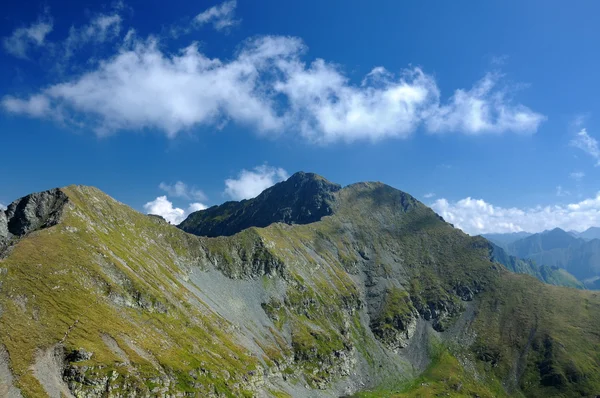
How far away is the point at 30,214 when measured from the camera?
178875 mm

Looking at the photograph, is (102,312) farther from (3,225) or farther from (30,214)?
(30,214)

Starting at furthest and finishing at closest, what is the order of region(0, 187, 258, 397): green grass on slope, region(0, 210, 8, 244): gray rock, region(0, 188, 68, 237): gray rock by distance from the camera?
region(0, 188, 68, 237): gray rock → region(0, 210, 8, 244): gray rock → region(0, 187, 258, 397): green grass on slope

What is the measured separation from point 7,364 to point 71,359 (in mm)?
16436

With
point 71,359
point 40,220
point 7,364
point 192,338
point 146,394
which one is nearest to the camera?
point 7,364

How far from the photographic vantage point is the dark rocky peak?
172000 millimetres

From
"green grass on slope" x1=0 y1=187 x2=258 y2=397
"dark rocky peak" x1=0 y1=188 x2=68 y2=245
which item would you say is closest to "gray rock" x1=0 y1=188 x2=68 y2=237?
"dark rocky peak" x1=0 y1=188 x2=68 y2=245

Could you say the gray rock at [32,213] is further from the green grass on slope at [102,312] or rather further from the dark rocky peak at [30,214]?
the green grass on slope at [102,312]

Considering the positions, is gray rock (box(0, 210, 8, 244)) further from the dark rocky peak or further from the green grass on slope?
the green grass on slope

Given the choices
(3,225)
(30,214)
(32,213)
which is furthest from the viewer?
(32,213)

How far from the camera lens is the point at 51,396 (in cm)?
9400

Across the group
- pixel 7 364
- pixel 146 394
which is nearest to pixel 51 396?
pixel 7 364

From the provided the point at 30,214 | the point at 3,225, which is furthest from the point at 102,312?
the point at 30,214

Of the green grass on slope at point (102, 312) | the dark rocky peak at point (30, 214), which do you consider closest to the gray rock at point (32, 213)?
the dark rocky peak at point (30, 214)

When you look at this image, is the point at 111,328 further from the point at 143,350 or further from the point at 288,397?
the point at 288,397
